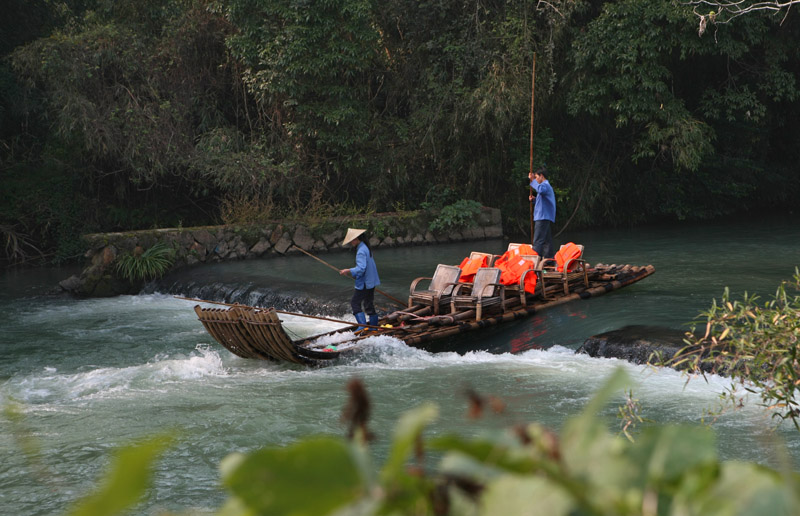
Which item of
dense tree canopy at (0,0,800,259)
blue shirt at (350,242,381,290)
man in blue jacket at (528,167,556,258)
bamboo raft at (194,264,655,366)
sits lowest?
bamboo raft at (194,264,655,366)

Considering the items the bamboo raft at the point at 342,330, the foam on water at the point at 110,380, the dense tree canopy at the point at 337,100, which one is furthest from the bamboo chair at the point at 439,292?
the dense tree canopy at the point at 337,100

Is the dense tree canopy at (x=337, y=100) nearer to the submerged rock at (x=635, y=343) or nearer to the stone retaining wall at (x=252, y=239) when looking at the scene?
the stone retaining wall at (x=252, y=239)

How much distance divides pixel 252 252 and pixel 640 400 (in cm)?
1134

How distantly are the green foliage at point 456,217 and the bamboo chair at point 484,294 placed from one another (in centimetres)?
848

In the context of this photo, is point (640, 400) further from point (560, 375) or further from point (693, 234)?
point (693, 234)

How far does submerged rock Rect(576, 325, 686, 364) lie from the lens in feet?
29.0

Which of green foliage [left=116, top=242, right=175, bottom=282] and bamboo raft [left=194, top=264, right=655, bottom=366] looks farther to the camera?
green foliage [left=116, top=242, right=175, bottom=282]

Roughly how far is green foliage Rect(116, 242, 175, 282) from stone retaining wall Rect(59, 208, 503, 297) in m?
0.13

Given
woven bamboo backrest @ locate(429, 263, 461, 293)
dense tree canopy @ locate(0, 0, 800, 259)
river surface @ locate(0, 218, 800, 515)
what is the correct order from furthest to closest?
dense tree canopy @ locate(0, 0, 800, 259), woven bamboo backrest @ locate(429, 263, 461, 293), river surface @ locate(0, 218, 800, 515)

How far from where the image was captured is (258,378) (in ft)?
28.5

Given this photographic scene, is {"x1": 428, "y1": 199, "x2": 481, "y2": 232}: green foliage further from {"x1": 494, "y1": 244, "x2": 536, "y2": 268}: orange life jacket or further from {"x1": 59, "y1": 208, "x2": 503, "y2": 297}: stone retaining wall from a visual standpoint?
{"x1": 494, "y1": 244, "x2": 536, "y2": 268}: orange life jacket

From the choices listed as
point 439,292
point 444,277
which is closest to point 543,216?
point 444,277

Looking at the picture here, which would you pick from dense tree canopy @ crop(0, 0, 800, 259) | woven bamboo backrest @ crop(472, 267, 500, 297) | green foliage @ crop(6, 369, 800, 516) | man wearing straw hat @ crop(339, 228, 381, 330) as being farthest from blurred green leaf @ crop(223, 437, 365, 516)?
dense tree canopy @ crop(0, 0, 800, 259)

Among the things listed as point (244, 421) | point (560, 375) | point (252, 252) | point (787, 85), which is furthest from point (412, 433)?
point (787, 85)
